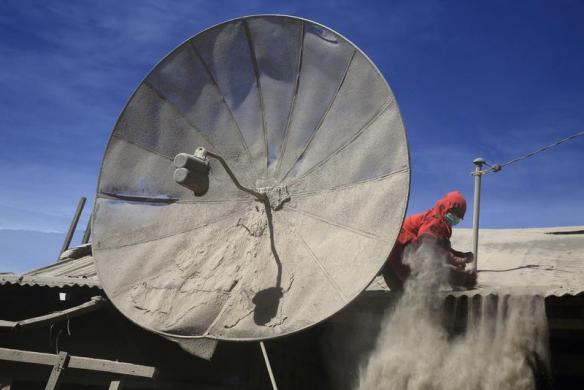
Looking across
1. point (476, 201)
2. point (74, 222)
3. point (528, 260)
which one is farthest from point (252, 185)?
point (74, 222)

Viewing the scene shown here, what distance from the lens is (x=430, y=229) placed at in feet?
19.1

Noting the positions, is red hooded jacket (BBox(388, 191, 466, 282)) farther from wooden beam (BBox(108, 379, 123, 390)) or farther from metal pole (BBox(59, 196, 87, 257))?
metal pole (BBox(59, 196, 87, 257))

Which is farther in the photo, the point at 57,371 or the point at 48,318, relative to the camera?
the point at 48,318

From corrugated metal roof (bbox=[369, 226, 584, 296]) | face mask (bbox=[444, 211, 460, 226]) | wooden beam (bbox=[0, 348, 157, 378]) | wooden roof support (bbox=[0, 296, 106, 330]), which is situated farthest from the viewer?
face mask (bbox=[444, 211, 460, 226])

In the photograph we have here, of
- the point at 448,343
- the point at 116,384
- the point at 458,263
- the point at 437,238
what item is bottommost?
the point at 116,384

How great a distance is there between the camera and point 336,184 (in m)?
5.30

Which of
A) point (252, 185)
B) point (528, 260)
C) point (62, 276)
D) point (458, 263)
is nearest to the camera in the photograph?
point (458, 263)

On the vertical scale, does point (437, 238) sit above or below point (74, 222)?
below

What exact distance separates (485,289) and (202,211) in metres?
3.26

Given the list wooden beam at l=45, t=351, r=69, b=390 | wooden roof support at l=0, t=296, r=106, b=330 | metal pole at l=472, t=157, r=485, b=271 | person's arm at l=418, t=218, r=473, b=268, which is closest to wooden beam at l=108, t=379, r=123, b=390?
wooden beam at l=45, t=351, r=69, b=390

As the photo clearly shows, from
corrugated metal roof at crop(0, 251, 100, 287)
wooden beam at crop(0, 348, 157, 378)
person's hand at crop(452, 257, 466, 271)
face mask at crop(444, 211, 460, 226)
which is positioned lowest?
wooden beam at crop(0, 348, 157, 378)

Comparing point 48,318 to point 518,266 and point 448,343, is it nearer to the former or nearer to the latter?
point 448,343

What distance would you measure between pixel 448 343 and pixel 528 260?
2238 mm

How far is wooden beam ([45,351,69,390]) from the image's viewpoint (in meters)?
5.25
